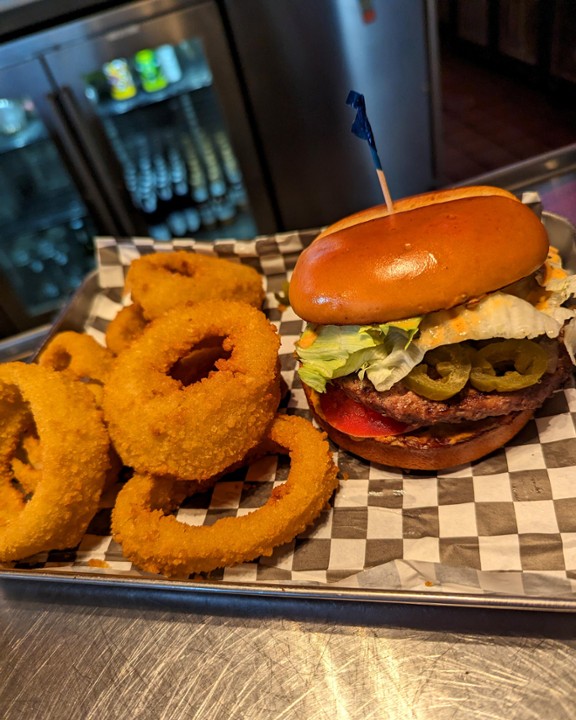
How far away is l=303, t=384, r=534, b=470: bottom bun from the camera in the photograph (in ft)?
5.48

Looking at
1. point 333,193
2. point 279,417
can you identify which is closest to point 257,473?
point 279,417

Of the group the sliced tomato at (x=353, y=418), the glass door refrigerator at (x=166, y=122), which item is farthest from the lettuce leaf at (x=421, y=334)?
the glass door refrigerator at (x=166, y=122)

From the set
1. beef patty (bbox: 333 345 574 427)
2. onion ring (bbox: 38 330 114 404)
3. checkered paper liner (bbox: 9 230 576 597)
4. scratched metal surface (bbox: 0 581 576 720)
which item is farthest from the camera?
onion ring (bbox: 38 330 114 404)

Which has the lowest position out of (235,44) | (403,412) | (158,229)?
(158,229)

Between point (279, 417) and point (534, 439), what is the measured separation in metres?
0.79

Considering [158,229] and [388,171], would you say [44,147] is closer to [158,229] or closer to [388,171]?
[158,229]

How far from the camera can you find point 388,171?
3.71 meters

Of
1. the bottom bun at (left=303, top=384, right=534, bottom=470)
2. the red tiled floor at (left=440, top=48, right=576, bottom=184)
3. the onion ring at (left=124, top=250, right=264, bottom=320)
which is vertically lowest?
the red tiled floor at (left=440, top=48, right=576, bottom=184)

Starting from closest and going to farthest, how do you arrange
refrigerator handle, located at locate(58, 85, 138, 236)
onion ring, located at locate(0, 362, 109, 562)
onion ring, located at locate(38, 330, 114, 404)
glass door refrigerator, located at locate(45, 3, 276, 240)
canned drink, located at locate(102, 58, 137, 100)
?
onion ring, located at locate(0, 362, 109, 562) → onion ring, located at locate(38, 330, 114, 404) → glass door refrigerator, located at locate(45, 3, 276, 240) → refrigerator handle, located at locate(58, 85, 138, 236) → canned drink, located at locate(102, 58, 137, 100)

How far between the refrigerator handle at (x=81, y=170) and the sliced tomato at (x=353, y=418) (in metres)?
2.29

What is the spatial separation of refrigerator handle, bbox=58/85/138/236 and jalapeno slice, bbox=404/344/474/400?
8.35ft

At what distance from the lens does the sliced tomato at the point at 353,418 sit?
1.74 m

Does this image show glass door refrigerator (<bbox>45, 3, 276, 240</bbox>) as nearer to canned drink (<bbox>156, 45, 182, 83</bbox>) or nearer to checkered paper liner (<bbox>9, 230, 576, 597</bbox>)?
canned drink (<bbox>156, 45, 182, 83</bbox>)

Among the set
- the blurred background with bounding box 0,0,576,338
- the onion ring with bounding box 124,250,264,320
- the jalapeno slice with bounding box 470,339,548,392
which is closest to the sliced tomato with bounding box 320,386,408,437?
the jalapeno slice with bounding box 470,339,548,392
